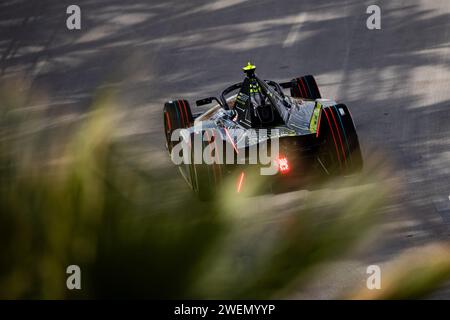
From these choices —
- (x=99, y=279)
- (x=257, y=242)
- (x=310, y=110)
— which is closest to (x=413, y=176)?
(x=310, y=110)

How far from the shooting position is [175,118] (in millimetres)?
13688

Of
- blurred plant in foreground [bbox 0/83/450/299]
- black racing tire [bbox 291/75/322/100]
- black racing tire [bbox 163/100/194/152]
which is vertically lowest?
blurred plant in foreground [bbox 0/83/450/299]

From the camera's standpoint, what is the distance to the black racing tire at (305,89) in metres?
14.1

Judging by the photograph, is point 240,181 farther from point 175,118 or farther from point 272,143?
point 175,118

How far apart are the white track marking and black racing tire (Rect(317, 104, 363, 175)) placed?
5.47m

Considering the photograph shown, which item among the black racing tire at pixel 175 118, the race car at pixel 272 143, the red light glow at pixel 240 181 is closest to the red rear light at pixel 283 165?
the race car at pixel 272 143

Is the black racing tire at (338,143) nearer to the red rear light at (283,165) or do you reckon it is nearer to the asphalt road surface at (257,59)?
the red rear light at (283,165)

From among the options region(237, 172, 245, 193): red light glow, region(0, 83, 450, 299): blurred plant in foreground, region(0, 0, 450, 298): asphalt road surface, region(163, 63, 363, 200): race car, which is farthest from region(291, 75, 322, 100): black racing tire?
region(237, 172, 245, 193): red light glow

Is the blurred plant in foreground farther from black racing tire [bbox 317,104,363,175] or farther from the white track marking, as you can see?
the white track marking

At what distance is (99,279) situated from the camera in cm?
1091

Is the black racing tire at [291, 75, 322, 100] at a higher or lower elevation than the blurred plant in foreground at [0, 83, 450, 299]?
higher

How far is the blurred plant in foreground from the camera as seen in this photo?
10711 mm

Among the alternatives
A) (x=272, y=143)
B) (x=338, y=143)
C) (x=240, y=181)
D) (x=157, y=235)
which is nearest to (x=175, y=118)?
(x=240, y=181)

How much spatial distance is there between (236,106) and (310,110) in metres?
0.99
